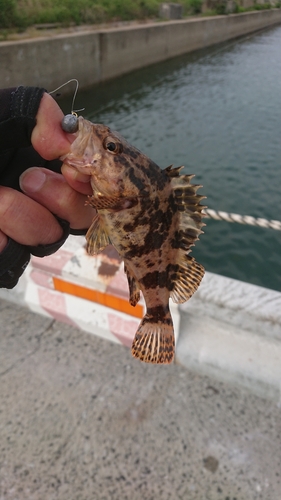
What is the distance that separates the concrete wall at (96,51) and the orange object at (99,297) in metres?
14.7

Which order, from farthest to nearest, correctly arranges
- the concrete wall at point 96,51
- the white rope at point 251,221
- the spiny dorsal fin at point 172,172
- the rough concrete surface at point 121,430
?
the concrete wall at point 96,51 < the white rope at point 251,221 < the rough concrete surface at point 121,430 < the spiny dorsal fin at point 172,172

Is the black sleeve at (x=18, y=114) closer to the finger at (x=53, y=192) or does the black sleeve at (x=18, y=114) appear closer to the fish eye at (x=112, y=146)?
the finger at (x=53, y=192)

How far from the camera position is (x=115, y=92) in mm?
23312

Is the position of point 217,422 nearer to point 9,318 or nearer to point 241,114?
point 9,318

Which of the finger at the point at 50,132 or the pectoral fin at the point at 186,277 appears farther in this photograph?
the pectoral fin at the point at 186,277

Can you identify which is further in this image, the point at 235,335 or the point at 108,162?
the point at 235,335

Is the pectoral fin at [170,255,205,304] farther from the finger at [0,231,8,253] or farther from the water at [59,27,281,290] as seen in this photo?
the water at [59,27,281,290]

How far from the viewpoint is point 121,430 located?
424 cm

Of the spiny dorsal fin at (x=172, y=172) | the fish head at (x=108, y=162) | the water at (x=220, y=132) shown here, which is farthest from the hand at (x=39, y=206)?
the water at (x=220, y=132)

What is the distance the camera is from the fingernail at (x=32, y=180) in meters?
2.56

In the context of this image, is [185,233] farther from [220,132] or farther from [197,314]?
[220,132]

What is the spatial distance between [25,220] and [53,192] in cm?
26

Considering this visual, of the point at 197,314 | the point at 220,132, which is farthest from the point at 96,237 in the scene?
the point at 220,132

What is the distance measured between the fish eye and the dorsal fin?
36 centimetres
